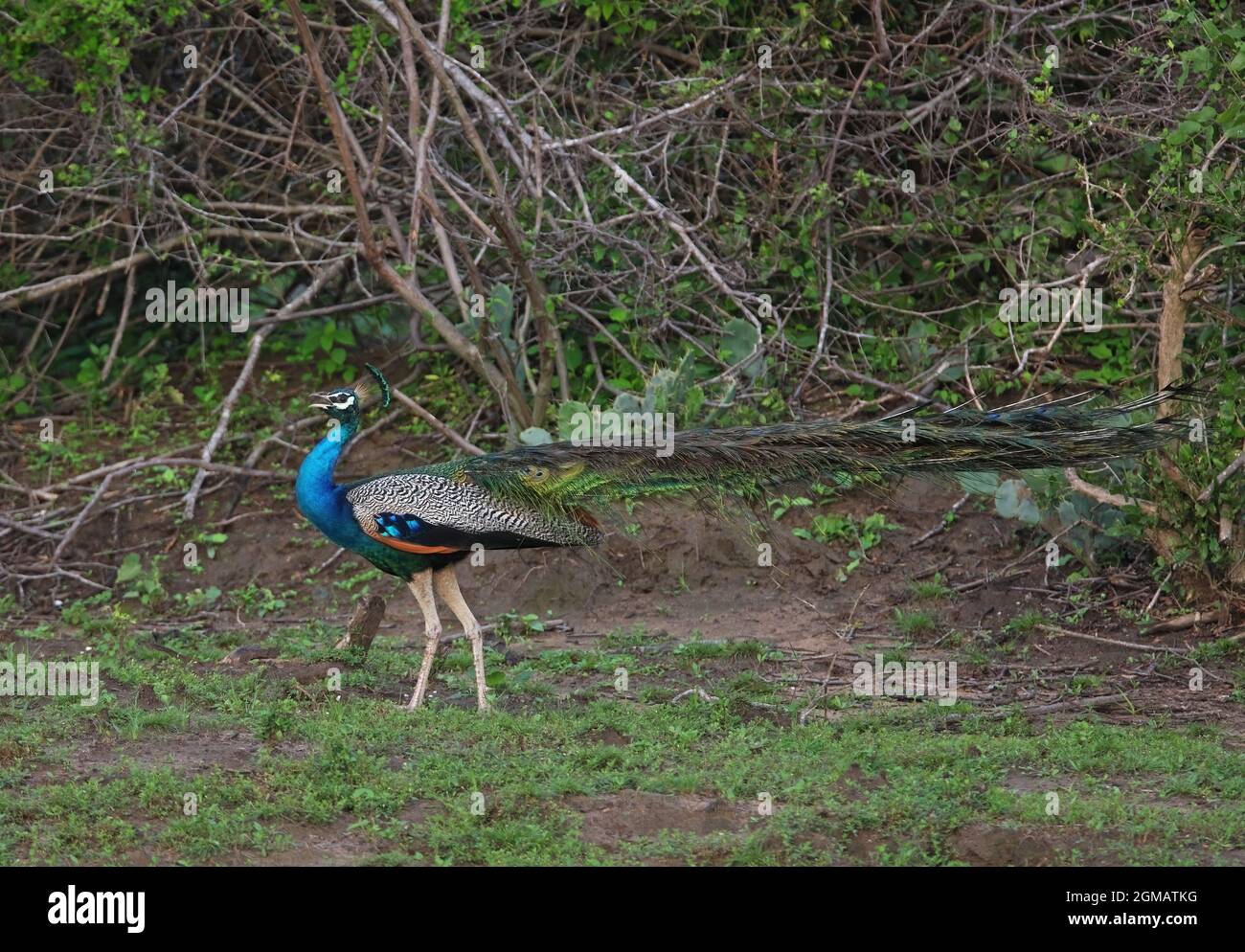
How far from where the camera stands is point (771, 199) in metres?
10.0

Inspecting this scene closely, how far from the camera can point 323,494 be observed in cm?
692

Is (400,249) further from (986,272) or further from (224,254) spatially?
(986,272)

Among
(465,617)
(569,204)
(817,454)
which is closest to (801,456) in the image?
(817,454)

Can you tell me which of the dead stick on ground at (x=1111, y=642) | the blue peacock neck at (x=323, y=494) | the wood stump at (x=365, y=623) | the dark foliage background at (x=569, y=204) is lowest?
the dead stick on ground at (x=1111, y=642)

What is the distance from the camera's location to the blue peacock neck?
272 inches

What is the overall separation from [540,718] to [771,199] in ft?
15.4

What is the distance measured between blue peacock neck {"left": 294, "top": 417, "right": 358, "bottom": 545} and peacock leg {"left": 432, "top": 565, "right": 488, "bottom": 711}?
0.52 meters

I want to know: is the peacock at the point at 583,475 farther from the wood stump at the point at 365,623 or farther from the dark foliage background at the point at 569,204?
the dark foliage background at the point at 569,204

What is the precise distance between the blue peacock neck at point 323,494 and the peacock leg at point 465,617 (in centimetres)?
52

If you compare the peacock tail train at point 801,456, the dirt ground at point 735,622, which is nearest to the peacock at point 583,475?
the peacock tail train at point 801,456

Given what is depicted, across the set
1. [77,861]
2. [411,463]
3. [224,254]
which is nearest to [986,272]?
[411,463]

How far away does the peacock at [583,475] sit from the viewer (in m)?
6.54

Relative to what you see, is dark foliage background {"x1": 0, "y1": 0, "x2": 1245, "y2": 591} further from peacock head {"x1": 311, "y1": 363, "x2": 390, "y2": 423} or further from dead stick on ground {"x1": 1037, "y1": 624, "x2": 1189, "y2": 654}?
peacock head {"x1": 311, "y1": 363, "x2": 390, "y2": 423}

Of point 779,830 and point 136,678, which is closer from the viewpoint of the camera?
point 779,830
